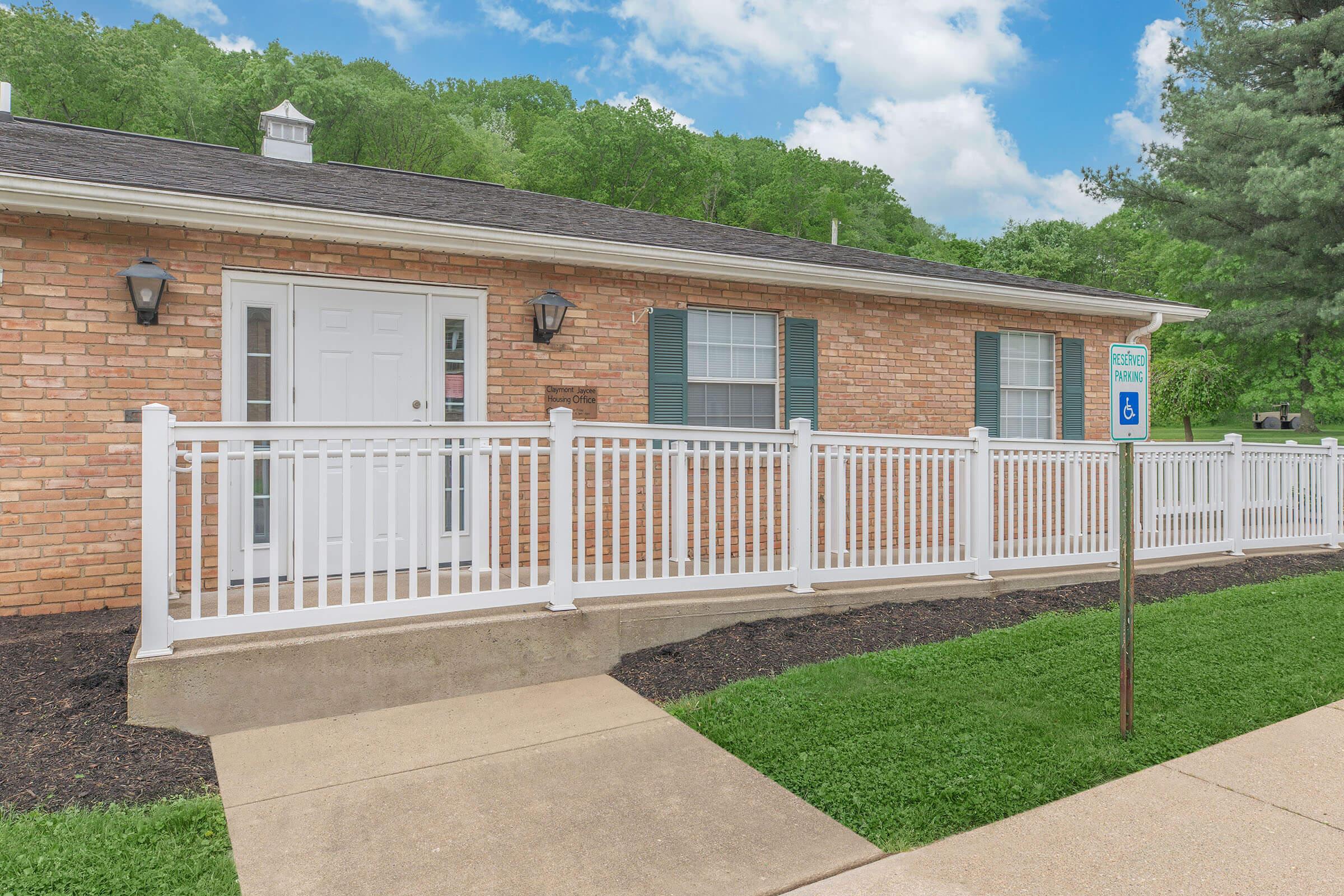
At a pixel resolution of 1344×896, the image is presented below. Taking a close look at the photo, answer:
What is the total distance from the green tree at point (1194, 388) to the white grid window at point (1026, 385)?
77.8 feet

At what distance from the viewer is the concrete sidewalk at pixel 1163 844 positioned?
104 inches

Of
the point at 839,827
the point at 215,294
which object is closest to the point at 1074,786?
the point at 839,827

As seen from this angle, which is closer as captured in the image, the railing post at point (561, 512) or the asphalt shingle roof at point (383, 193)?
the railing post at point (561, 512)

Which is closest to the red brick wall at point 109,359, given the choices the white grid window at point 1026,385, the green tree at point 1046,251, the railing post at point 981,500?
the railing post at point 981,500

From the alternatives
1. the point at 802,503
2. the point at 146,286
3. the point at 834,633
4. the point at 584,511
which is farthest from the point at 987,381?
the point at 146,286

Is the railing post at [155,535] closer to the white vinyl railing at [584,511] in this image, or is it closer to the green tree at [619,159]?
the white vinyl railing at [584,511]

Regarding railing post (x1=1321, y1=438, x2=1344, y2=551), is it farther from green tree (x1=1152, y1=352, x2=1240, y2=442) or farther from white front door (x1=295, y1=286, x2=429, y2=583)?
green tree (x1=1152, y1=352, x2=1240, y2=442)

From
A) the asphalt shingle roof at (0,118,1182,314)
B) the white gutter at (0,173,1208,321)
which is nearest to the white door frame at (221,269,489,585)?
the white gutter at (0,173,1208,321)

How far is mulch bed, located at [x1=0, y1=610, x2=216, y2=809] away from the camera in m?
3.30

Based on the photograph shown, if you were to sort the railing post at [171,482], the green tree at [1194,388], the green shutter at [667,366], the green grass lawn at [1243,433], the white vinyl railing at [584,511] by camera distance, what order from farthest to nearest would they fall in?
1. the green grass lawn at [1243,433]
2. the green tree at [1194,388]
3. the green shutter at [667,366]
4. the white vinyl railing at [584,511]
5. the railing post at [171,482]

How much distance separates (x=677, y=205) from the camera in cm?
3281

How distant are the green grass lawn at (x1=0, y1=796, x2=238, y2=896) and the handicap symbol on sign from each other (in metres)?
3.80

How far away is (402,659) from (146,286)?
3.01 meters

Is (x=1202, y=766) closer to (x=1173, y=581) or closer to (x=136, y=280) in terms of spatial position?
(x=1173, y=581)
